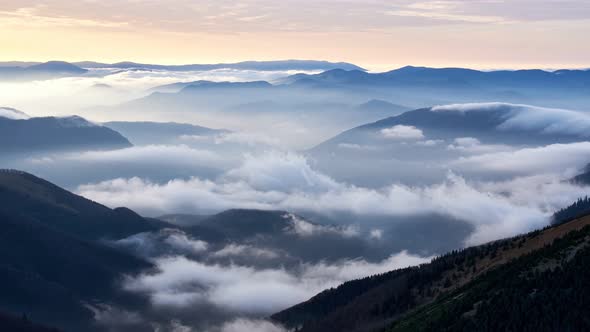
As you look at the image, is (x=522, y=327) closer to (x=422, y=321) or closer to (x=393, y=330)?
(x=422, y=321)

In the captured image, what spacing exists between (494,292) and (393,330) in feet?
124

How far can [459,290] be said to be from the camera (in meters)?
167

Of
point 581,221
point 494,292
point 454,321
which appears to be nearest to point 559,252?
point 494,292

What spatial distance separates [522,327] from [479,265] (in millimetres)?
95226

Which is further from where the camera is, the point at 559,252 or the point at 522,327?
the point at 559,252

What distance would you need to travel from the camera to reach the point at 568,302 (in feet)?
353

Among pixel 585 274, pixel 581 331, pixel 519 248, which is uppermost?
pixel 519 248

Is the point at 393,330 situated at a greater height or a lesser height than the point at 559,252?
lesser

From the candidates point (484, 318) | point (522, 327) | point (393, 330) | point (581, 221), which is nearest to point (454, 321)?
point (484, 318)

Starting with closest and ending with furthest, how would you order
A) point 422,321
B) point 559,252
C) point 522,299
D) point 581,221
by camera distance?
1. point 522,299
2. point 559,252
3. point 422,321
4. point 581,221

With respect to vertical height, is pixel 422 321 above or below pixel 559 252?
below

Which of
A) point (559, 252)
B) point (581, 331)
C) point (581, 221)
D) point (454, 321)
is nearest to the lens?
point (581, 331)

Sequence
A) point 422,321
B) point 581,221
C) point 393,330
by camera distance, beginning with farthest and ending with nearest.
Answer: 1. point 581,221
2. point 393,330
3. point 422,321

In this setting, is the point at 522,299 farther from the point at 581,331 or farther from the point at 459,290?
the point at 459,290
